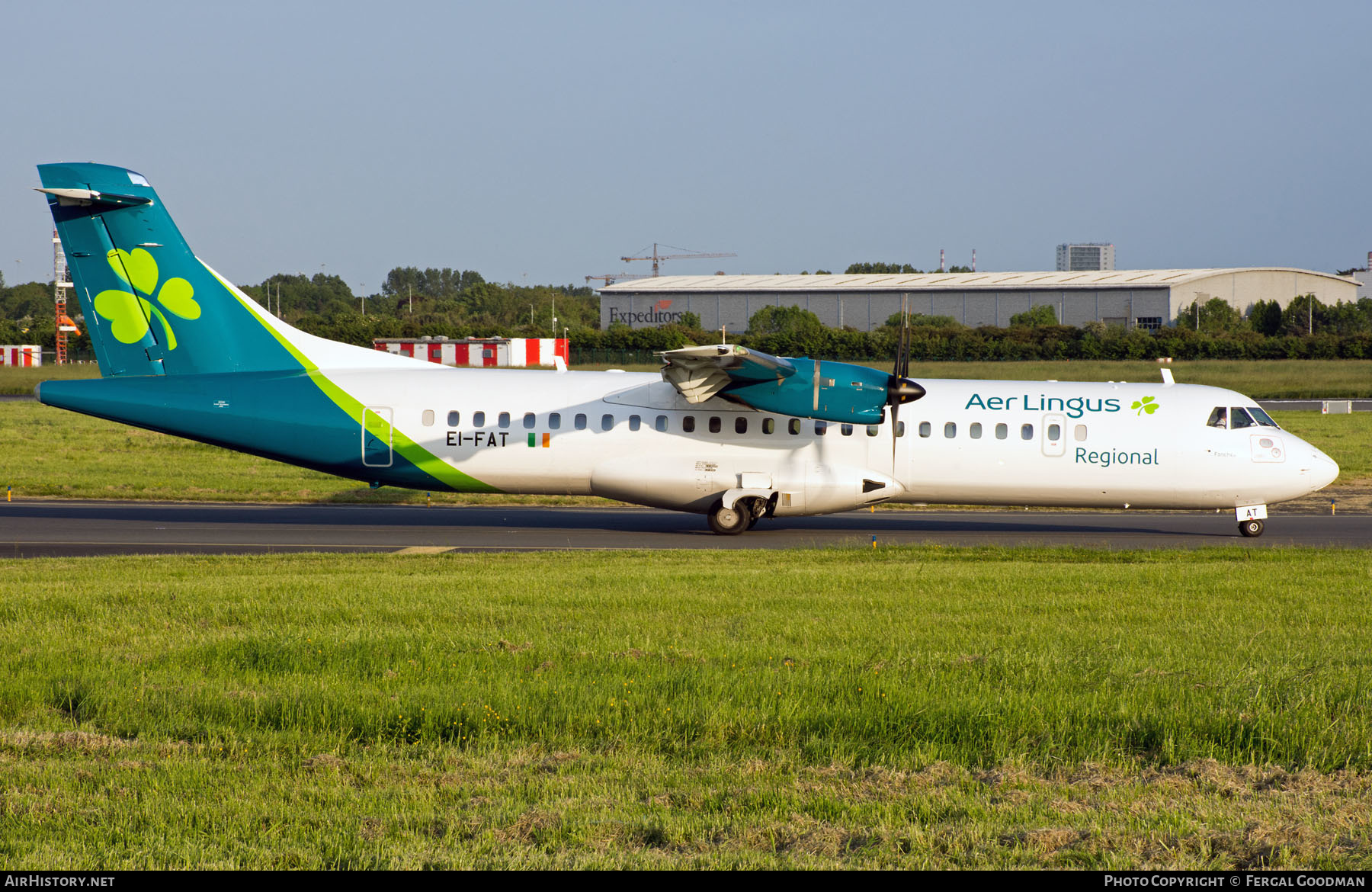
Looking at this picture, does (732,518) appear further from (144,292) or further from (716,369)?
(144,292)

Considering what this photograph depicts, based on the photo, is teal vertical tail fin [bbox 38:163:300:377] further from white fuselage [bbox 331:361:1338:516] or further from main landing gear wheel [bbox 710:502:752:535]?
main landing gear wheel [bbox 710:502:752:535]

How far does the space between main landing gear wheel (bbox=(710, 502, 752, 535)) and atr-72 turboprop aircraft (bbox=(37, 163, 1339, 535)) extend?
3 cm

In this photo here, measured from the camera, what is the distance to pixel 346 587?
1346 cm

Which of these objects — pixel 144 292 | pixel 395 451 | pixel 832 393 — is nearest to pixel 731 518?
pixel 832 393

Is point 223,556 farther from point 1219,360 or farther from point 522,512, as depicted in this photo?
point 1219,360

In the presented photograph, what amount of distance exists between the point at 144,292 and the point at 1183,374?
54.3 meters

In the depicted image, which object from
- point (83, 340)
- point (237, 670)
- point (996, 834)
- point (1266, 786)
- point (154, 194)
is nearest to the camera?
point (996, 834)

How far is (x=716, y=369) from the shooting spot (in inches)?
824

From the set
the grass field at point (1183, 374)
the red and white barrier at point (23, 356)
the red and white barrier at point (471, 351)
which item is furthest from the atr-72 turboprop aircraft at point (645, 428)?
the red and white barrier at point (23, 356)

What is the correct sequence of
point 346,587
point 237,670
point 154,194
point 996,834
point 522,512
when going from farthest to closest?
point 522,512
point 154,194
point 346,587
point 237,670
point 996,834

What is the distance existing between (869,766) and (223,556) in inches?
549

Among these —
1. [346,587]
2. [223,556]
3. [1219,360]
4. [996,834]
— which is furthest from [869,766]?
[1219,360]

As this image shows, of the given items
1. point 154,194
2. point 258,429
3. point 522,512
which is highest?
point 154,194

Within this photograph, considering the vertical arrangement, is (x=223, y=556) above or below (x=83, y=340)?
below
